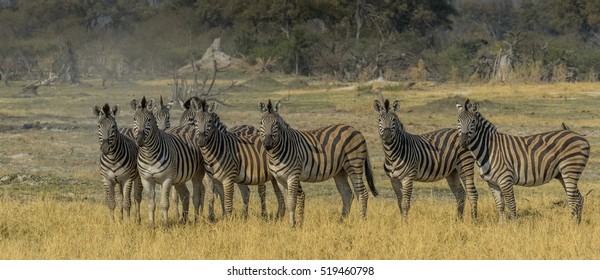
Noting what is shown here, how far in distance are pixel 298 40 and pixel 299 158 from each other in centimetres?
4443

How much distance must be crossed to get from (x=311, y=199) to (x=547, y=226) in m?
4.63

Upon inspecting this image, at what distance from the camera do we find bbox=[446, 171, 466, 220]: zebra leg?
38.7 ft

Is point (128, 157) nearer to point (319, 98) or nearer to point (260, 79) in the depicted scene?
point (319, 98)

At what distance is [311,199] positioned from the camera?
14.5 m

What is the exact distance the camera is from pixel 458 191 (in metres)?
12.0

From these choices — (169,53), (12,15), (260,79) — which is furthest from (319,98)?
(12,15)

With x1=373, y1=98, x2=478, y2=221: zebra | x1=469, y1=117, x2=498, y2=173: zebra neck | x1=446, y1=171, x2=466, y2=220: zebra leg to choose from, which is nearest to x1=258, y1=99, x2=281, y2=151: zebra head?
x1=373, y1=98, x2=478, y2=221: zebra

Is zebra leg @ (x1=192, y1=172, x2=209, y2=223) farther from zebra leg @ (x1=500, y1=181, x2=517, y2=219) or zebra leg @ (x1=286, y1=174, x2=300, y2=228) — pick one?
zebra leg @ (x1=500, y1=181, x2=517, y2=219)

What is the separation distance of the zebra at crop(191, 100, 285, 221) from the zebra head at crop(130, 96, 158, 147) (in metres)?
0.52

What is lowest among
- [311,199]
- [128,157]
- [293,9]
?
[311,199]

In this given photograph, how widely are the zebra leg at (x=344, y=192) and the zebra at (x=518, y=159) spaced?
5.23ft

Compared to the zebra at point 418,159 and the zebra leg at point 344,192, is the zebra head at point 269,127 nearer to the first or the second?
the zebra at point 418,159

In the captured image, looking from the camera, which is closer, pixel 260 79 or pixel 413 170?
pixel 413 170

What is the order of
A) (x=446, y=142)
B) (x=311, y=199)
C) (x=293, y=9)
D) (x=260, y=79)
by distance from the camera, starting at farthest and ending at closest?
(x=293, y=9) → (x=260, y=79) → (x=311, y=199) → (x=446, y=142)
